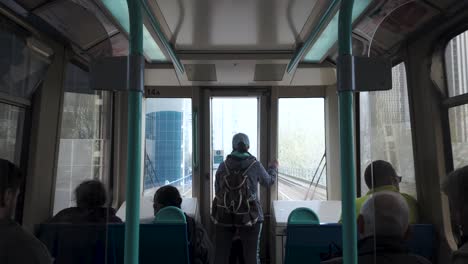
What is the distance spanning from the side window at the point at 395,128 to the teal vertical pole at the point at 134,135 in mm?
834

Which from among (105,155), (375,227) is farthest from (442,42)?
(105,155)

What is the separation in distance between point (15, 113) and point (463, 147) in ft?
4.94

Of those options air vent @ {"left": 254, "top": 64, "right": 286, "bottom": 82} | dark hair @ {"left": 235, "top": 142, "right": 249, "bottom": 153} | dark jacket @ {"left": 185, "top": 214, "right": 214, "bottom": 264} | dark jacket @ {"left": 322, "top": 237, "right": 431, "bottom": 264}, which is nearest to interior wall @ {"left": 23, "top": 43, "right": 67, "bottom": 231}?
dark jacket @ {"left": 185, "top": 214, "right": 214, "bottom": 264}

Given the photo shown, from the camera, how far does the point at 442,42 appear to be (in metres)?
1.36

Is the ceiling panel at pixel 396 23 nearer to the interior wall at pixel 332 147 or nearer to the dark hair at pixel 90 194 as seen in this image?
the dark hair at pixel 90 194

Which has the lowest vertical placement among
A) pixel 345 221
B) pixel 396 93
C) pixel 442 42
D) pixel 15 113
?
pixel 345 221

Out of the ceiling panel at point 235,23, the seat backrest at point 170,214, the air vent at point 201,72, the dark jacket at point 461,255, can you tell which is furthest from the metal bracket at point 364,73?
the air vent at point 201,72

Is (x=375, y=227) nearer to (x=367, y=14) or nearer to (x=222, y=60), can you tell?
(x=367, y=14)

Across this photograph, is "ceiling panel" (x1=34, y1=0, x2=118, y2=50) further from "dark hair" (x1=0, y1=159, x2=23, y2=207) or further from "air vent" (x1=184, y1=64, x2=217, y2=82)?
"air vent" (x1=184, y1=64, x2=217, y2=82)

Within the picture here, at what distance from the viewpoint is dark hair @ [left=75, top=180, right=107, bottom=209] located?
4.83ft

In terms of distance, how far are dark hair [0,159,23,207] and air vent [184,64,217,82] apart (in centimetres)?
185

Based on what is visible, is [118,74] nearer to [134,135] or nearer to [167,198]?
[134,135]

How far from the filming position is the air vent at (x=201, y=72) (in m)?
2.99

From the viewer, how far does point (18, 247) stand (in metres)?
1.13
